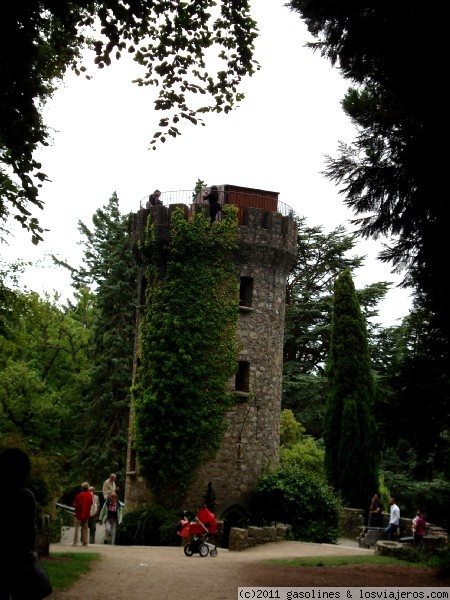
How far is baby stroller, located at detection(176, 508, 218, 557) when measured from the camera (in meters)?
18.2

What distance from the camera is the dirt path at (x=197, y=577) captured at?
11633 mm

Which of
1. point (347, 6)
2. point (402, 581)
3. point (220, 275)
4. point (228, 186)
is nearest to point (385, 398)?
point (402, 581)

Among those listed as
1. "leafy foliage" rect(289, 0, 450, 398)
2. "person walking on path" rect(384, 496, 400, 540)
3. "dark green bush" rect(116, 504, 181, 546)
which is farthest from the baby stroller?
"leafy foliage" rect(289, 0, 450, 398)

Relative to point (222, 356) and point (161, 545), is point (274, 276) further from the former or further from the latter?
point (161, 545)

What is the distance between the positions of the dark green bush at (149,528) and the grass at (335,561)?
5965 millimetres

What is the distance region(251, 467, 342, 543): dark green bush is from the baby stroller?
6.42 m

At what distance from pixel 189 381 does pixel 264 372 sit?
111 inches

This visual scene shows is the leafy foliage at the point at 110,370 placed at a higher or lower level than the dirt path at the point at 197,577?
higher

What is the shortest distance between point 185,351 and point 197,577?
12.5 meters

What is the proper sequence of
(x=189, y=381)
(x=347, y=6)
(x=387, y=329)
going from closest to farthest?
(x=347, y=6) → (x=189, y=381) → (x=387, y=329)

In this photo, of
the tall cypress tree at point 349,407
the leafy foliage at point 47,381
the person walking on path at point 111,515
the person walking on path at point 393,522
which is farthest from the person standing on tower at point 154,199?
the person walking on path at point 393,522

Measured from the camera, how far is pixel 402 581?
12.8m

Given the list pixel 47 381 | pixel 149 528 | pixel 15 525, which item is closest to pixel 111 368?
pixel 47 381

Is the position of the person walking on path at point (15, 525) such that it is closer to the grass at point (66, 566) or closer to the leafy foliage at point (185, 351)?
the grass at point (66, 566)
